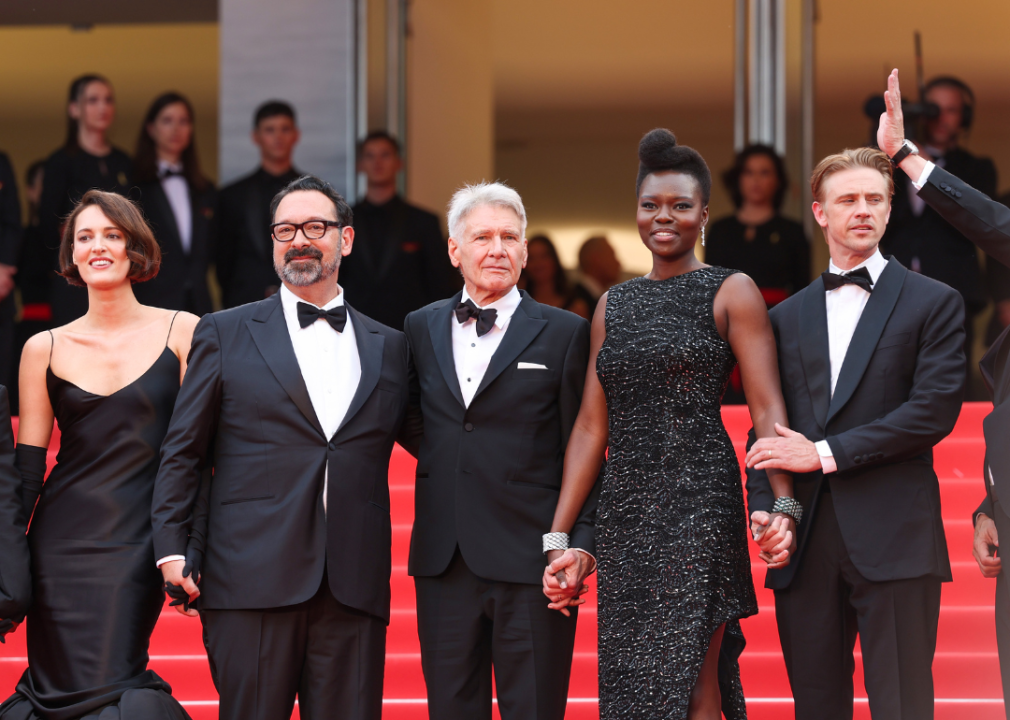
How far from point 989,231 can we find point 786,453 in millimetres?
906

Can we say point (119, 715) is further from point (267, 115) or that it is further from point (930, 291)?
point (267, 115)

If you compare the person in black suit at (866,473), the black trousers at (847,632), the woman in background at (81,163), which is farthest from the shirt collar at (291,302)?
the woman in background at (81,163)

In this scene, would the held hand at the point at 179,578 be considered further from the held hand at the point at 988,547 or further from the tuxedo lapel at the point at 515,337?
the held hand at the point at 988,547

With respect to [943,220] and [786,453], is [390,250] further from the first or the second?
[786,453]

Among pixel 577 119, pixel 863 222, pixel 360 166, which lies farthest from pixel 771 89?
pixel 863 222

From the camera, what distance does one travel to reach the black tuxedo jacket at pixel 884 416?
3102mm

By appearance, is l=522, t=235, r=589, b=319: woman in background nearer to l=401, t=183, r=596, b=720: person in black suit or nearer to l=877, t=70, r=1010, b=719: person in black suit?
l=401, t=183, r=596, b=720: person in black suit

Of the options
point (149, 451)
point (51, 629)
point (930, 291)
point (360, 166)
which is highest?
point (360, 166)

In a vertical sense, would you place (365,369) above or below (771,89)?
below

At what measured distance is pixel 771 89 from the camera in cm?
893

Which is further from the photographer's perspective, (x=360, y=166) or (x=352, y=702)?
(x=360, y=166)

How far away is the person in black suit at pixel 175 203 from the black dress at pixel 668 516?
14.4 feet

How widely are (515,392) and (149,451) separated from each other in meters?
1.12

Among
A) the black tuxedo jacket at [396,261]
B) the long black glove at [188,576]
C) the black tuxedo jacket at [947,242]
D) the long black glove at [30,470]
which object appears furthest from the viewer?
the black tuxedo jacket at [396,261]
